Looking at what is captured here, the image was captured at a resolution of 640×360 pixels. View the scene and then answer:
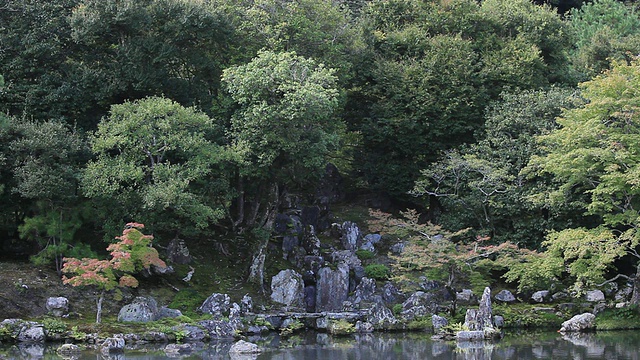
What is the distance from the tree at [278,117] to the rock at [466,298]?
6613mm

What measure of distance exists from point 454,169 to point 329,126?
503 cm

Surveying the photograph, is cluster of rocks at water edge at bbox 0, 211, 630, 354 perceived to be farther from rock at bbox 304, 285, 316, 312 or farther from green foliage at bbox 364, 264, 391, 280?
green foliage at bbox 364, 264, 391, 280

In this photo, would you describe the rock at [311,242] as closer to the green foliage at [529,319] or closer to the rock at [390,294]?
the rock at [390,294]

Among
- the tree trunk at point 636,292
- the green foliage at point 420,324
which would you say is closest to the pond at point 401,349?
the green foliage at point 420,324

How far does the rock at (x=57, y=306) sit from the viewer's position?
21.9m

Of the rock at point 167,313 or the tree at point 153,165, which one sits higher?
the tree at point 153,165

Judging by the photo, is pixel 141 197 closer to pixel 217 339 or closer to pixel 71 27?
pixel 217 339

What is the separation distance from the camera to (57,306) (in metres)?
21.9

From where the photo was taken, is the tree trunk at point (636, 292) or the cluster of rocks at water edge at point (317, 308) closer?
the cluster of rocks at water edge at point (317, 308)

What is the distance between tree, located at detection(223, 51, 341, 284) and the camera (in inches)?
980

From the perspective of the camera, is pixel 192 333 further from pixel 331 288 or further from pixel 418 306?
pixel 418 306

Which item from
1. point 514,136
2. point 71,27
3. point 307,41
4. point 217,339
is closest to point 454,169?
point 514,136

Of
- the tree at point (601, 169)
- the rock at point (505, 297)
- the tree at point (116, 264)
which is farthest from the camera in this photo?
the rock at point (505, 297)

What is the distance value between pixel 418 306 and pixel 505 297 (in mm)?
3501
